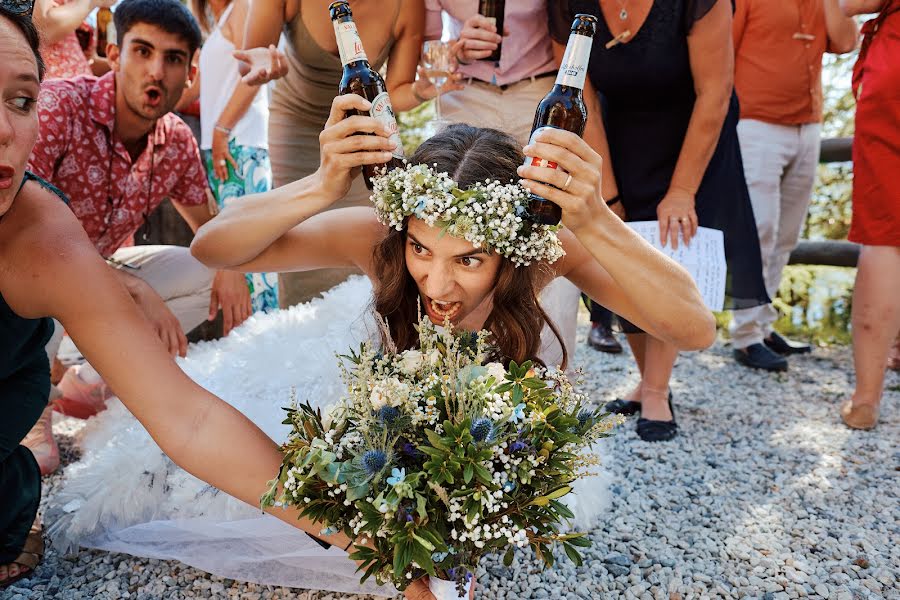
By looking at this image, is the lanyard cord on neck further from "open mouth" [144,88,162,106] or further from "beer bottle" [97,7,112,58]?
"beer bottle" [97,7,112,58]

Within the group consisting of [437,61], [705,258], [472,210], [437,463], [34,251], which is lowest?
[705,258]

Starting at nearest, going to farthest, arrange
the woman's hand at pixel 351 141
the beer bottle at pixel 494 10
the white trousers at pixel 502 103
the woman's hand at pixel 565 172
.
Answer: the woman's hand at pixel 565 172, the woman's hand at pixel 351 141, the beer bottle at pixel 494 10, the white trousers at pixel 502 103

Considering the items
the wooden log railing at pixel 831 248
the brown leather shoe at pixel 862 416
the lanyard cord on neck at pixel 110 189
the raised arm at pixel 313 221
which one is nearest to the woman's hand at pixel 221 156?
the lanyard cord on neck at pixel 110 189

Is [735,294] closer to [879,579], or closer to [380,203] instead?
[879,579]

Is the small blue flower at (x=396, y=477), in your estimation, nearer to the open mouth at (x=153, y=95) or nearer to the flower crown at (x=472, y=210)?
the flower crown at (x=472, y=210)

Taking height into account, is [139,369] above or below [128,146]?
below

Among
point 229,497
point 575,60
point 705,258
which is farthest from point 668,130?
point 229,497

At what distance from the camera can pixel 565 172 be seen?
6.27ft

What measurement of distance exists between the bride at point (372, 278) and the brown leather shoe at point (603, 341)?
266 cm

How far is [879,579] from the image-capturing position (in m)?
2.74

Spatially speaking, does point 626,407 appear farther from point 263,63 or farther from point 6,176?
point 6,176

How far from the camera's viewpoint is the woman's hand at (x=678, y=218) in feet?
11.7

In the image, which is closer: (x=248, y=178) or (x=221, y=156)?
(x=221, y=156)

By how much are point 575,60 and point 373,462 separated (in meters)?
1.22
